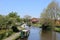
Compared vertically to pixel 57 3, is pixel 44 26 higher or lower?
lower

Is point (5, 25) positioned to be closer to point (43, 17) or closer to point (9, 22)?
point (9, 22)

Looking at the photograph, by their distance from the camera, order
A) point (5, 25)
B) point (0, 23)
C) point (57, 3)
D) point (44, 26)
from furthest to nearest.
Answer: point (44, 26) < point (57, 3) < point (5, 25) < point (0, 23)

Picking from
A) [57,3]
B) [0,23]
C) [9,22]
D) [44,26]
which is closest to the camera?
[0,23]

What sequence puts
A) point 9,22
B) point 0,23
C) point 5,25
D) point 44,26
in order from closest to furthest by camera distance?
point 0,23 < point 5,25 < point 9,22 < point 44,26

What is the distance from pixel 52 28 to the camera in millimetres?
51531

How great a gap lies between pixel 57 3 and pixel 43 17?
20.3ft

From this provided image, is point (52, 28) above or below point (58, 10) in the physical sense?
below

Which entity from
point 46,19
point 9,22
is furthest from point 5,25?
point 46,19

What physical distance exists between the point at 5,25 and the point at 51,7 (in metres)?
23.6

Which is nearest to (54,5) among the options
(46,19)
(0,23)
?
(46,19)

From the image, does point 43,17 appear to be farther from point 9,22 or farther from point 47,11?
point 9,22

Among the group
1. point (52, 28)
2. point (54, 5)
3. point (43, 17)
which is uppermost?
point (54, 5)

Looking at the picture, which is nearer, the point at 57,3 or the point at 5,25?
the point at 5,25

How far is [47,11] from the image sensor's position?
5209 centimetres
